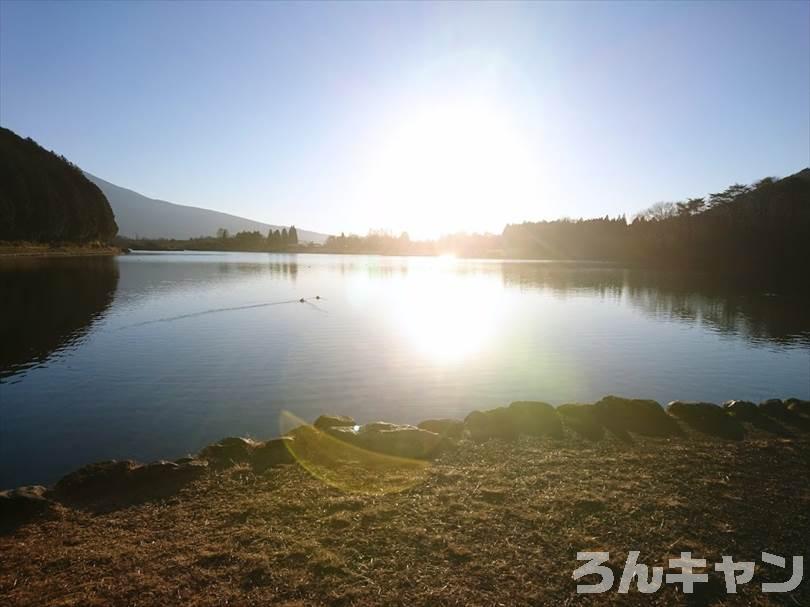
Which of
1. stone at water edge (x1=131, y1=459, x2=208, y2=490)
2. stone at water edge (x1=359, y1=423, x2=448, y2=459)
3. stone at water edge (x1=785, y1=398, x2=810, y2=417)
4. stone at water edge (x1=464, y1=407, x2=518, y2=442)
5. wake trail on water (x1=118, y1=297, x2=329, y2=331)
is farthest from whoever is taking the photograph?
wake trail on water (x1=118, y1=297, x2=329, y2=331)

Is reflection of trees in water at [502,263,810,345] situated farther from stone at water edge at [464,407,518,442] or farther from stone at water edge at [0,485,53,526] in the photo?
stone at water edge at [0,485,53,526]

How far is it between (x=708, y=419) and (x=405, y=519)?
12761 millimetres

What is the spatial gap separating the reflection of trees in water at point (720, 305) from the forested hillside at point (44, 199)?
446ft

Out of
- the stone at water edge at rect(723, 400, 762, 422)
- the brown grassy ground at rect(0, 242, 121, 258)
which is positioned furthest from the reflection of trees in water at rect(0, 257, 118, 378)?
the brown grassy ground at rect(0, 242, 121, 258)

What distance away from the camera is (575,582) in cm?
745

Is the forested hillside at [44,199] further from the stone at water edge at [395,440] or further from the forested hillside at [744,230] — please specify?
the forested hillside at [744,230]

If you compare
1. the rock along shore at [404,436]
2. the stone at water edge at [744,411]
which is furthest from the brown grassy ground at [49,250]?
the stone at water edge at [744,411]

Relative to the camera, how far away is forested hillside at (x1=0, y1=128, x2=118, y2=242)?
13112cm

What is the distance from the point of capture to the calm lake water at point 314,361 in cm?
1738

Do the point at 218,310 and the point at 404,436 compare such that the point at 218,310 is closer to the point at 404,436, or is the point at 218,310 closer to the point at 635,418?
the point at 404,436

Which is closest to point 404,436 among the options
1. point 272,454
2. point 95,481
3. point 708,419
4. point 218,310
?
point 272,454

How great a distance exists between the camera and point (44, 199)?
140625 mm

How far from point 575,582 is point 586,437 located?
7979 mm

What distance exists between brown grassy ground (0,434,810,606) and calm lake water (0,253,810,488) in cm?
582
